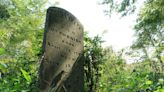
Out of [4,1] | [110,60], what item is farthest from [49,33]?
[4,1]

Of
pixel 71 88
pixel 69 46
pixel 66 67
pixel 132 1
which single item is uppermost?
pixel 132 1

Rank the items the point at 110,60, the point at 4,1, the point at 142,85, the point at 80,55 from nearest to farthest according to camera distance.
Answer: the point at 142,85 < the point at 80,55 < the point at 110,60 < the point at 4,1

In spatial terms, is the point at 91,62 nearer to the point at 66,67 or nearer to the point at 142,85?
the point at 66,67

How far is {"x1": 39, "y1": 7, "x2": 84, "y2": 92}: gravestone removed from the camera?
291 centimetres

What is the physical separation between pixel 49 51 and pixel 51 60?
3.4 inches

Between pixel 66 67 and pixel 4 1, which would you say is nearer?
pixel 66 67

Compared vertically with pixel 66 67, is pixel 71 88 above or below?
below

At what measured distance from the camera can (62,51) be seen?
10.4 feet

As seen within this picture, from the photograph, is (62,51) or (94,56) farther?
(94,56)

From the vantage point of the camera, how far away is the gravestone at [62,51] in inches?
115

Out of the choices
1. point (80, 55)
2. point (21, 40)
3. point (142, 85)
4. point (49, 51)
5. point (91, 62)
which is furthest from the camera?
point (21, 40)

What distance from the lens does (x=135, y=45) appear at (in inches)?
955

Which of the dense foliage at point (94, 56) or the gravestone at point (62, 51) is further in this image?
the gravestone at point (62, 51)

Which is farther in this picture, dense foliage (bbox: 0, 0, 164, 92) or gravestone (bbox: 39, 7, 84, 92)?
gravestone (bbox: 39, 7, 84, 92)
